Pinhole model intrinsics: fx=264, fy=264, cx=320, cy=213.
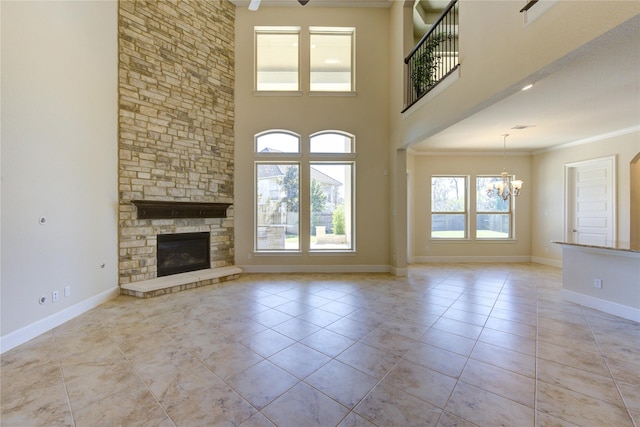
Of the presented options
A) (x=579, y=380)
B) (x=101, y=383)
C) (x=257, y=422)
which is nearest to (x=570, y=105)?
(x=579, y=380)

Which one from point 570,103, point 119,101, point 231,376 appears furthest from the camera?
point 119,101

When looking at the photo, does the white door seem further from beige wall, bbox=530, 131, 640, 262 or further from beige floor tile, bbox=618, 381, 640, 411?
beige floor tile, bbox=618, 381, 640, 411

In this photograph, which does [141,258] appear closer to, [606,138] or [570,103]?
[570,103]

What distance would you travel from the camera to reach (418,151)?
22.6 feet

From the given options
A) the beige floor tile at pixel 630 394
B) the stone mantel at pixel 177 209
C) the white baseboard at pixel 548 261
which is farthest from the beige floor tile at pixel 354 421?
the white baseboard at pixel 548 261

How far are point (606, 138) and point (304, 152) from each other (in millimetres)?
6134

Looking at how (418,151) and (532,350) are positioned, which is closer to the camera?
(532,350)

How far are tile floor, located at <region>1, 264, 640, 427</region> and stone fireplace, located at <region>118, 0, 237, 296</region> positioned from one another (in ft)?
3.55

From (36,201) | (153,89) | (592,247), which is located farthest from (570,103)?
(36,201)

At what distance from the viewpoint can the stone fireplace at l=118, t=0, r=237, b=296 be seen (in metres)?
4.20

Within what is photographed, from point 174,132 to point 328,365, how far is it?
455cm

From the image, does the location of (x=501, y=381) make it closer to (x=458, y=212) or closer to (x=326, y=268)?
(x=326, y=268)

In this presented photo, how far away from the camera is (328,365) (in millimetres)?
2258

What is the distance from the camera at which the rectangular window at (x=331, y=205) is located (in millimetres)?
5758
